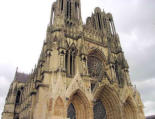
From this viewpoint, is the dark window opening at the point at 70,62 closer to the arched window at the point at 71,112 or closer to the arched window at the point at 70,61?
the arched window at the point at 70,61

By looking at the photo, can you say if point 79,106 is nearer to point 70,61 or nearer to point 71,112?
point 71,112

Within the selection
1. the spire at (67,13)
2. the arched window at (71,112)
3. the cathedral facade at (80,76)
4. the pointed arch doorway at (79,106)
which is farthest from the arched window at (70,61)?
the spire at (67,13)

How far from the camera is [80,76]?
16.0 metres

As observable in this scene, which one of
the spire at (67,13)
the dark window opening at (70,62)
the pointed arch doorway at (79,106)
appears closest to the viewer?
the pointed arch doorway at (79,106)

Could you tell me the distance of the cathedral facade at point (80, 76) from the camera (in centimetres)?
1458

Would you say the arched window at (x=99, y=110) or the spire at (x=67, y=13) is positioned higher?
the spire at (x=67, y=13)

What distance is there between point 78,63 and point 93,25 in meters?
10.8

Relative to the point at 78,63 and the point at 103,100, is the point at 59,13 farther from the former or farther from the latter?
the point at 103,100

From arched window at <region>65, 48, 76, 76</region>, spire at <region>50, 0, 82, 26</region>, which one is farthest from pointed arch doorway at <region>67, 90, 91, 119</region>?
spire at <region>50, 0, 82, 26</region>

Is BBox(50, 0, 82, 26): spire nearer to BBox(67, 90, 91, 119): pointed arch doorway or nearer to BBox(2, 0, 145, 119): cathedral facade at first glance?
BBox(2, 0, 145, 119): cathedral facade

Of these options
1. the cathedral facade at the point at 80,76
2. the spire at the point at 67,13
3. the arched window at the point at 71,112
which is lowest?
the arched window at the point at 71,112

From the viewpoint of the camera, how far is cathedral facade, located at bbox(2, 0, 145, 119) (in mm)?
14578

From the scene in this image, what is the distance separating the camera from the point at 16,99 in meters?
31.2

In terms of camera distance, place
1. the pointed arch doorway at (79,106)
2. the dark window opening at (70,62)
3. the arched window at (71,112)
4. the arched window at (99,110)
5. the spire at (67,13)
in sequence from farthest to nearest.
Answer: the spire at (67,13)
the arched window at (99,110)
the dark window opening at (70,62)
the arched window at (71,112)
the pointed arch doorway at (79,106)
